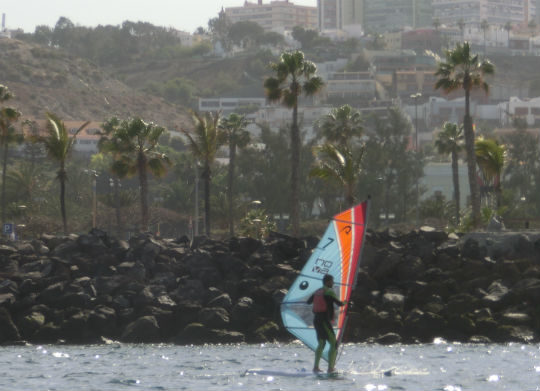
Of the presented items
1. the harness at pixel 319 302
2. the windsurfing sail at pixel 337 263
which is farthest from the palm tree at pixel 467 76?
the harness at pixel 319 302

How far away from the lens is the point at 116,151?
206 feet

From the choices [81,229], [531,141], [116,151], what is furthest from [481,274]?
[531,141]

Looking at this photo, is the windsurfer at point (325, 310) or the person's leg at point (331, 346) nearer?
the windsurfer at point (325, 310)

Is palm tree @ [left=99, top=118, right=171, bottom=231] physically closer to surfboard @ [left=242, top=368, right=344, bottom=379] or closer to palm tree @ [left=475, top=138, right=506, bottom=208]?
palm tree @ [left=475, top=138, right=506, bottom=208]

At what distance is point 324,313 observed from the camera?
2503 cm

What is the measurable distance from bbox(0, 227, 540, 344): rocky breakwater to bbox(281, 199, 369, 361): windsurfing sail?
1004 centimetres

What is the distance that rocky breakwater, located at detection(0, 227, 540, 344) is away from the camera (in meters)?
36.3

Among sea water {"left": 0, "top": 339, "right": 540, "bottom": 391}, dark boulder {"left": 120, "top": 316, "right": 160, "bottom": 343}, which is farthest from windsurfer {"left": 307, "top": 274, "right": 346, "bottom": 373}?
dark boulder {"left": 120, "top": 316, "right": 160, "bottom": 343}

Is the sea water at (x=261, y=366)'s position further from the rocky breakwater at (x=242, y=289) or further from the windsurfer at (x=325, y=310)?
the rocky breakwater at (x=242, y=289)

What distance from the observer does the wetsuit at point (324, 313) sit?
24922mm

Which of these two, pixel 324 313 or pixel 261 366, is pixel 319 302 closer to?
pixel 324 313

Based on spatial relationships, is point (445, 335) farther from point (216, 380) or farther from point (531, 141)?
point (531, 141)

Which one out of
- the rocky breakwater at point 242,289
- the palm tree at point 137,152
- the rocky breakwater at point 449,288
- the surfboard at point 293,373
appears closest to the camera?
the surfboard at point 293,373

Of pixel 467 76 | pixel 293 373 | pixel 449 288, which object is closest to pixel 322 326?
pixel 293 373
